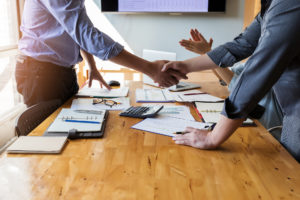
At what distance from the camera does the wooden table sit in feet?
2.74

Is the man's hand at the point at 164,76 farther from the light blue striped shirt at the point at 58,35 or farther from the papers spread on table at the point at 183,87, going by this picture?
the light blue striped shirt at the point at 58,35

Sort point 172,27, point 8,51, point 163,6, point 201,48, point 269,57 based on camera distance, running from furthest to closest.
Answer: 1. point 172,27
2. point 163,6
3. point 8,51
4. point 201,48
5. point 269,57

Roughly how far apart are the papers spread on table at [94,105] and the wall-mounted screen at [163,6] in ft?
6.69

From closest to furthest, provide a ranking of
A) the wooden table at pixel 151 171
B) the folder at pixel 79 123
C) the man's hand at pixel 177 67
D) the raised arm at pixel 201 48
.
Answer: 1. the wooden table at pixel 151 171
2. the folder at pixel 79 123
3. the man's hand at pixel 177 67
4. the raised arm at pixel 201 48

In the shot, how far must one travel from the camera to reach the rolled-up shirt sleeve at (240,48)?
A: 4.80 feet

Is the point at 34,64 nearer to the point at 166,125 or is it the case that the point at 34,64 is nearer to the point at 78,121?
the point at 78,121

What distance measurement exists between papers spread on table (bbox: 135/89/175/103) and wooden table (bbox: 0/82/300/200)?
1.95ft

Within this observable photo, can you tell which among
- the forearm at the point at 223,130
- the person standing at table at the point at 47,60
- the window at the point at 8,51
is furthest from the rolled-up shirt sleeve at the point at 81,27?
the window at the point at 8,51

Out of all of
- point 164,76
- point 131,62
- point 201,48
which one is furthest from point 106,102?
point 201,48

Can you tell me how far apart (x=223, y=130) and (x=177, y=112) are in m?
0.49

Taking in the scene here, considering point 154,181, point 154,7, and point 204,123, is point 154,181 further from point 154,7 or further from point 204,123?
point 154,7

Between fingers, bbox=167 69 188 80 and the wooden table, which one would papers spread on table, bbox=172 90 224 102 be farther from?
the wooden table

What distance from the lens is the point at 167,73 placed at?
6.09 ft

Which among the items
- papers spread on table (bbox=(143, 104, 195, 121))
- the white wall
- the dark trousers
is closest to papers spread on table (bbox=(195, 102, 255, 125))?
papers spread on table (bbox=(143, 104, 195, 121))
